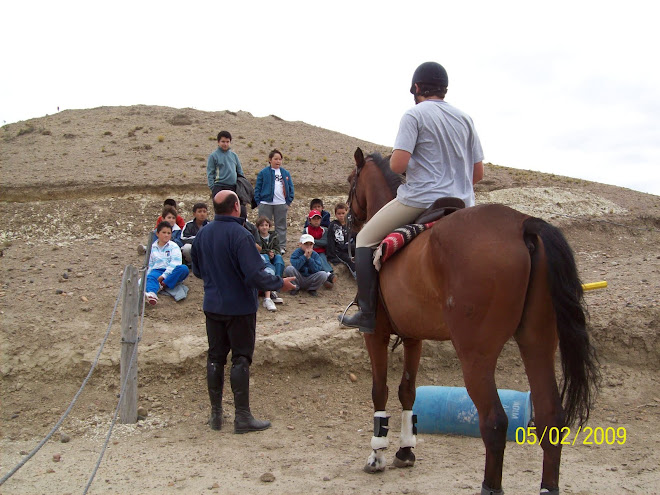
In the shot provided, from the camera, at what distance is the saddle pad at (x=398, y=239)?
4.62 meters

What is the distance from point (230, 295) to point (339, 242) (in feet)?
20.2

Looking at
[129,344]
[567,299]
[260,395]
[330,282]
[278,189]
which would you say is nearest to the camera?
[567,299]

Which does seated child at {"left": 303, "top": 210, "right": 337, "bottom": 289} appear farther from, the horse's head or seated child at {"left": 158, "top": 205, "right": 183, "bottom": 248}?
the horse's head

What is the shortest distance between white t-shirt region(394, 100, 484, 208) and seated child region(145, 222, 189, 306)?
615 centimetres

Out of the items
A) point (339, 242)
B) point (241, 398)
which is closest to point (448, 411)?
point (241, 398)

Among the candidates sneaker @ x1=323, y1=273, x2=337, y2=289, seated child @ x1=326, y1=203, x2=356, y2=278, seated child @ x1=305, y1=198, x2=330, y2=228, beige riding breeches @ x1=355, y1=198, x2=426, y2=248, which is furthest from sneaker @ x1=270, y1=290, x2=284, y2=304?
beige riding breeches @ x1=355, y1=198, x2=426, y2=248

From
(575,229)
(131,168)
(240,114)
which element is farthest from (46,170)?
(575,229)

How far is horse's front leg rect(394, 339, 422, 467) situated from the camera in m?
5.50

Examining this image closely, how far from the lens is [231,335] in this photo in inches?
256

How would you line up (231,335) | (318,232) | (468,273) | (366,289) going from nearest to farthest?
1. (468,273)
2. (366,289)
3. (231,335)
4. (318,232)

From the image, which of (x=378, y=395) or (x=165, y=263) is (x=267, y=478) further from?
(x=165, y=263)

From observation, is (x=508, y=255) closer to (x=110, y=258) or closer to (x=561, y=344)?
(x=561, y=344)

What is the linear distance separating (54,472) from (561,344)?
483 cm

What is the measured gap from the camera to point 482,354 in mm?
3924
